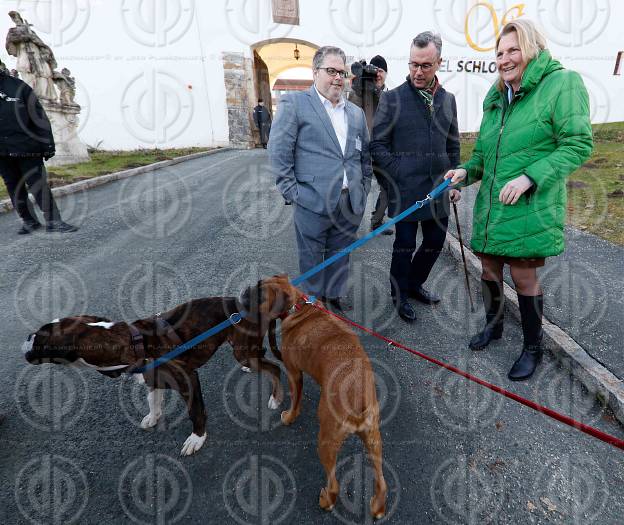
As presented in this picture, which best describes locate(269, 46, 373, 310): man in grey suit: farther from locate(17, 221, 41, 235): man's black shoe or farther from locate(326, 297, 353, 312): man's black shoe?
locate(17, 221, 41, 235): man's black shoe

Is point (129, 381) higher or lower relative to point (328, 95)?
lower

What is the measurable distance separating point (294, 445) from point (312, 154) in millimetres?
2144

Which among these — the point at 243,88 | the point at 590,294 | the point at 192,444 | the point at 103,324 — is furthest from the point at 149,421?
the point at 243,88

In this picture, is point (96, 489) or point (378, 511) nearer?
point (378, 511)

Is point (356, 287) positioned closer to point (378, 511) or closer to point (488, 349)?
point (488, 349)

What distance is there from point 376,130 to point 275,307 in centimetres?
188

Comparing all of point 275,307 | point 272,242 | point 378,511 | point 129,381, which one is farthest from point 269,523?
point 272,242

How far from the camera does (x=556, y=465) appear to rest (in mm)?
1943

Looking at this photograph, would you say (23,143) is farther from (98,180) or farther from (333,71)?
(333,71)

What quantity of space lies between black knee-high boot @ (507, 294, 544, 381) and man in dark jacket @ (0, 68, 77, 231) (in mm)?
6724

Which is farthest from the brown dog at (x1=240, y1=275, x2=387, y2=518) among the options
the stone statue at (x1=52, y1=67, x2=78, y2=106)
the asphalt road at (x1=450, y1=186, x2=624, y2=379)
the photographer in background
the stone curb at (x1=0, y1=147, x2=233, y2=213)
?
the stone statue at (x1=52, y1=67, x2=78, y2=106)

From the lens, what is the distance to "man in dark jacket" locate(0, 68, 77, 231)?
16.6 feet

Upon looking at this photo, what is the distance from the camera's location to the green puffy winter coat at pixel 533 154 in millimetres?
1975

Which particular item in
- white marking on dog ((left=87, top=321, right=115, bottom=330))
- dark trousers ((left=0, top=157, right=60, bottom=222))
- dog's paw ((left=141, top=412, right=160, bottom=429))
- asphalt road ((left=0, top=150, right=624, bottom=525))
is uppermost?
dark trousers ((left=0, top=157, right=60, bottom=222))
